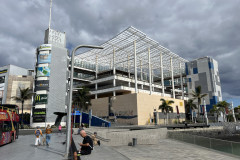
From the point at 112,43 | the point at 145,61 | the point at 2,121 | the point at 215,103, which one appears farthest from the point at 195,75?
the point at 2,121

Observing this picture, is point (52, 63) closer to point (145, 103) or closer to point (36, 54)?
point (36, 54)

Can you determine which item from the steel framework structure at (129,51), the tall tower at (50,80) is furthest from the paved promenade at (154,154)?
the steel framework structure at (129,51)

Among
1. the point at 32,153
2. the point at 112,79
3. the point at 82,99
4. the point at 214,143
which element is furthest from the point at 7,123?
the point at 112,79

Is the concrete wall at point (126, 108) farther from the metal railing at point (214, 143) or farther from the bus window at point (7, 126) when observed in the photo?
the bus window at point (7, 126)

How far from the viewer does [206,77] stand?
224 feet

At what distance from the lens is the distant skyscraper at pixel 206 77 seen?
6669 centimetres

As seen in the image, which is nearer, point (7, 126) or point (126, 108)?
point (7, 126)

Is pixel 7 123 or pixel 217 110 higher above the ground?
pixel 217 110

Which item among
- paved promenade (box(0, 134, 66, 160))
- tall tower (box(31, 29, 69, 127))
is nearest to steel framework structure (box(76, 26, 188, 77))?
tall tower (box(31, 29, 69, 127))

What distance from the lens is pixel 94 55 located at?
205 ft

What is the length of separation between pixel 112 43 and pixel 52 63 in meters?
18.8

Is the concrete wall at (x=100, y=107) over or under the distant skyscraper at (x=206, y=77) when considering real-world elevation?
under

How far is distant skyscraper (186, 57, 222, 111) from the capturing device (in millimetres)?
66688

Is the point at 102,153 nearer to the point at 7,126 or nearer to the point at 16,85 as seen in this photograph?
the point at 7,126
